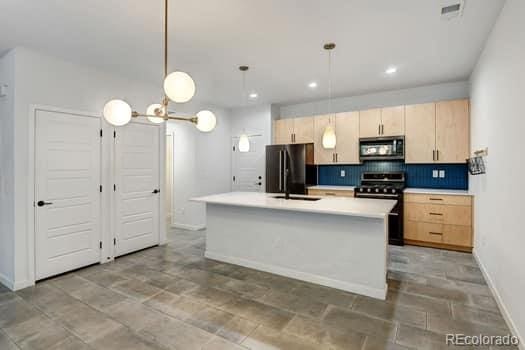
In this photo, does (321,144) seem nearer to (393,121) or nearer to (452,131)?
(393,121)

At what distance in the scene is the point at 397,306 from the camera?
2584 millimetres

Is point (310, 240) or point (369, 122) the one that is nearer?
point (310, 240)

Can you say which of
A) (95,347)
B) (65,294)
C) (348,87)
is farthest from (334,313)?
(348,87)

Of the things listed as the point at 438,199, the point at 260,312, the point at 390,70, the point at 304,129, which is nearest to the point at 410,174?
the point at 438,199

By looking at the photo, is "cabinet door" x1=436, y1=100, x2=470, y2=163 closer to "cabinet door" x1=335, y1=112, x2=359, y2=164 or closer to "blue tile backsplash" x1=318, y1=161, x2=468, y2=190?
"blue tile backsplash" x1=318, y1=161, x2=468, y2=190

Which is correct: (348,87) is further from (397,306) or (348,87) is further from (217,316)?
(217,316)

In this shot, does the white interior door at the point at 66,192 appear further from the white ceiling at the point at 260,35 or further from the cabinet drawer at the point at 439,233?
the cabinet drawer at the point at 439,233

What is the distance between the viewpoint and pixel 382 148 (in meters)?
4.87

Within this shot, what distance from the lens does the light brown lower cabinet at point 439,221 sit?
13.4ft

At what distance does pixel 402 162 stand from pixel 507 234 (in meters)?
2.72

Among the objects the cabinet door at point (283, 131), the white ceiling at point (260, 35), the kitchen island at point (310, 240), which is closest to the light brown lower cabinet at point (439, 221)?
the kitchen island at point (310, 240)

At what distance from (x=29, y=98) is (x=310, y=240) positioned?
3610 mm

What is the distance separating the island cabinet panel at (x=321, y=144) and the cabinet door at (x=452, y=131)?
177 centimetres

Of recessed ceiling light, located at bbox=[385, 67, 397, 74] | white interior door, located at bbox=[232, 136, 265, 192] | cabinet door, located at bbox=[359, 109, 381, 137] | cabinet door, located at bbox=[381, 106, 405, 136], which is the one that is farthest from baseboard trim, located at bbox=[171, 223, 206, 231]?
recessed ceiling light, located at bbox=[385, 67, 397, 74]
